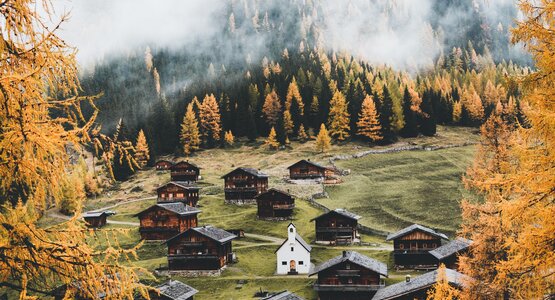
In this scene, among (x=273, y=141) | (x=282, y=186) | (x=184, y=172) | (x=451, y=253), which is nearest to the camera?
(x=451, y=253)

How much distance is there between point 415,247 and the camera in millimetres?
60531

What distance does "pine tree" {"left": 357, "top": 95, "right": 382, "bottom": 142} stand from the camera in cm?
11919

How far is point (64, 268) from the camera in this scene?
8.35m

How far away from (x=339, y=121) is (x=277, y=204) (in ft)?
173

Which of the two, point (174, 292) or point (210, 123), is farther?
point (210, 123)

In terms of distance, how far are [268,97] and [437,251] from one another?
96969 millimetres

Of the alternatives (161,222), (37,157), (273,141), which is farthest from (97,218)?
(37,157)

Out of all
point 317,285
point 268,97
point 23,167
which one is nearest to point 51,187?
point 23,167

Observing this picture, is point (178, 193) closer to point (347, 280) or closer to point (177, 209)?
point (177, 209)

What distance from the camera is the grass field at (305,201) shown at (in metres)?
60.0

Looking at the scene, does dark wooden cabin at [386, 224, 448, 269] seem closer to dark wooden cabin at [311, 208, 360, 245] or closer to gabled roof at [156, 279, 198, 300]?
dark wooden cabin at [311, 208, 360, 245]

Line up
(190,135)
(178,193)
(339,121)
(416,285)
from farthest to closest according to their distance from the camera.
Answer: (190,135), (339,121), (178,193), (416,285)

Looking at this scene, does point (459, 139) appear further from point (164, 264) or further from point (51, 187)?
point (51, 187)

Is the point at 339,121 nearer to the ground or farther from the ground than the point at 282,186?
farther from the ground
